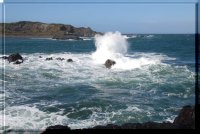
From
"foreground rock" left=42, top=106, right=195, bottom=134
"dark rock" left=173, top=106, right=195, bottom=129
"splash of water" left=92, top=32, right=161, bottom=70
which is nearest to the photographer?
"foreground rock" left=42, top=106, right=195, bottom=134

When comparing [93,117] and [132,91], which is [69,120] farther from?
[132,91]

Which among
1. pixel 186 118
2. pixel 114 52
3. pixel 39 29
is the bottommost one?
pixel 186 118

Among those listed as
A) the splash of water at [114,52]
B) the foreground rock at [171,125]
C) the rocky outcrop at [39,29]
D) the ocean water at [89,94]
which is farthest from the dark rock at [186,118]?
the rocky outcrop at [39,29]

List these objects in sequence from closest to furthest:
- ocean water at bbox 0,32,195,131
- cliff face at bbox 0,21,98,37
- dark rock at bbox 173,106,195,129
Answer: dark rock at bbox 173,106,195,129 → ocean water at bbox 0,32,195,131 → cliff face at bbox 0,21,98,37

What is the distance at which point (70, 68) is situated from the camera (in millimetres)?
16906

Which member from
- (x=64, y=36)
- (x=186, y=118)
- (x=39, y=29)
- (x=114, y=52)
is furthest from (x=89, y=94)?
(x=39, y=29)

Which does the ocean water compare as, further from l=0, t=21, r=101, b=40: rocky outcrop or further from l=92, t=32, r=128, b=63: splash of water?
l=0, t=21, r=101, b=40: rocky outcrop

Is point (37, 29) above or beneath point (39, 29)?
above

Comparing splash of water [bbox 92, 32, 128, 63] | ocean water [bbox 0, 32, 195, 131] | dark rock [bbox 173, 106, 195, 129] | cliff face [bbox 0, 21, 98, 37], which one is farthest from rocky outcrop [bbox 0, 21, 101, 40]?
dark rock [bbox 173, 106, 195, 129]

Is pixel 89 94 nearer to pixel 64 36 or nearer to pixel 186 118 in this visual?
pixel 186 118

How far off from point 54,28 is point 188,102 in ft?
194

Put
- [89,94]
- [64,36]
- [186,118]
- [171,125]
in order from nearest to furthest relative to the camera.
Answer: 1. [171,125]
2. [186,118]
3. [89,94]
4. [64,36]

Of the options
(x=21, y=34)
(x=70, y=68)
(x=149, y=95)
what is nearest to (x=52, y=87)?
(x=149, y=95)

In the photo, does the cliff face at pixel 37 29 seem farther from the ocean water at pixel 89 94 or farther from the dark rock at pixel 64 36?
the ocean water at pixel 89 94
